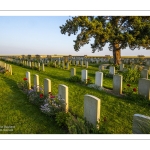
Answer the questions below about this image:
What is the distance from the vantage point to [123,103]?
20.4 feet

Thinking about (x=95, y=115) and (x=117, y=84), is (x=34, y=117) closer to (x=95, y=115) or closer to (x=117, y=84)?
(x=95, y=115)

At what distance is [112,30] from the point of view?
15469 mm

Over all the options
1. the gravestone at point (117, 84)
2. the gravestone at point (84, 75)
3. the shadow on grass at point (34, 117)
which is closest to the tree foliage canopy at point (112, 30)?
the gravestone at point (84, 75)

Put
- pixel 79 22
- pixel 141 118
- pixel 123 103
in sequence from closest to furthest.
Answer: pixel 141 118 < pixel 123 103 < pixel 79 22

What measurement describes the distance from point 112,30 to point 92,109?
12727 mm

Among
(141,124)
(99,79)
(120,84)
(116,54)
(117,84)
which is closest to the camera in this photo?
(141,124)

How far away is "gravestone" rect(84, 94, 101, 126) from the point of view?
150 inches

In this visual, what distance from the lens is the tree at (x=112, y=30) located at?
→ 1471cm

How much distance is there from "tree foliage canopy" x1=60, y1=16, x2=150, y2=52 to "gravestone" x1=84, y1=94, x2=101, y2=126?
11143 mm

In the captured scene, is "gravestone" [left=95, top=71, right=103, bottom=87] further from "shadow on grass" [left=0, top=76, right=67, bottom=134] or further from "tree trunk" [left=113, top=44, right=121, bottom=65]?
"tree trunk" [left=113, top=44, right=121, bottom=65]

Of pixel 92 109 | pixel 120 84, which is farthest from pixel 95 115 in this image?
pixel 120 84
